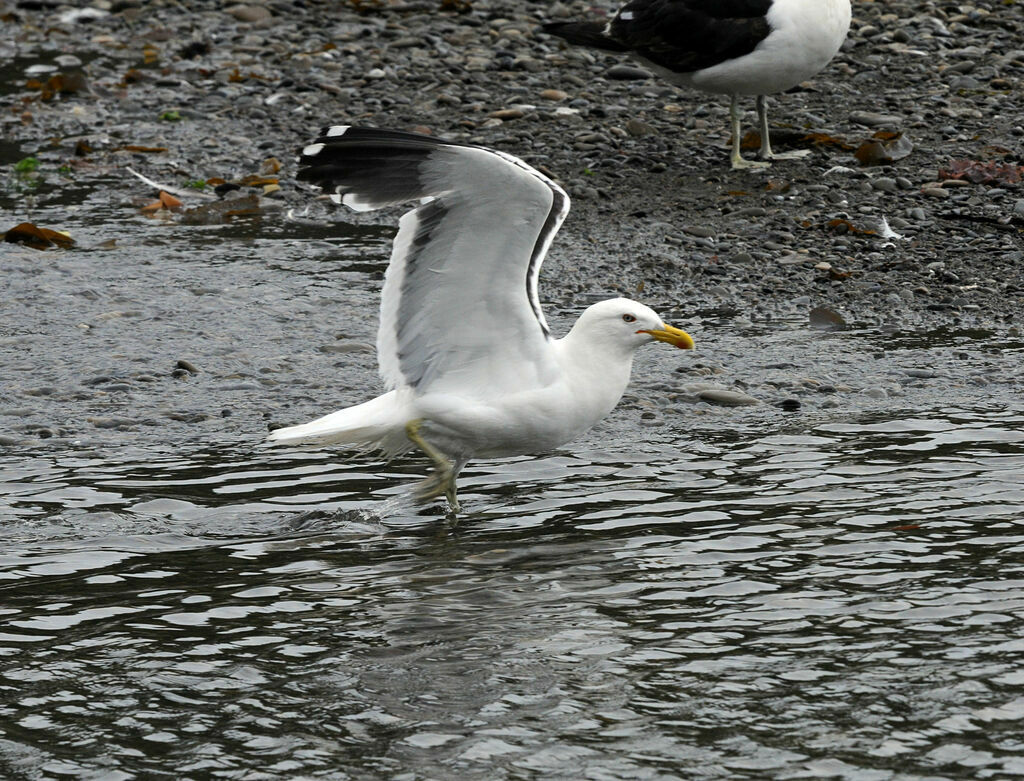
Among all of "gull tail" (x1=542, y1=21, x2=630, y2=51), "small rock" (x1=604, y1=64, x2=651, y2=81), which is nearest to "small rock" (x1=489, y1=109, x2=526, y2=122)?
"gull tail" (x1=542, y1=21, x2=630, y2=51)

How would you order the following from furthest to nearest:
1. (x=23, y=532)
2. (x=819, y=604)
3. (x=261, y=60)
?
1. (x=261, y=60)
2. (x=23, y=532)
3. (x=819, y=604)

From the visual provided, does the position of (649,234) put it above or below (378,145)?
below

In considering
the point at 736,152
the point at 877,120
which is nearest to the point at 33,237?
the point at 736,152

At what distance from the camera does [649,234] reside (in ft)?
34.2

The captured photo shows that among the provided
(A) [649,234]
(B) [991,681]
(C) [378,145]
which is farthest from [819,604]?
(A) [649,234]

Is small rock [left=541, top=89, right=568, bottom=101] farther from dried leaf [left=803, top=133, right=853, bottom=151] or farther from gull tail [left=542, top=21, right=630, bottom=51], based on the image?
dried leaf [left=803, top=133, right=853, bottom=151]

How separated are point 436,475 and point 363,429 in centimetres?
41

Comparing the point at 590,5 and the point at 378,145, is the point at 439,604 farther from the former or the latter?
the point at 590,5

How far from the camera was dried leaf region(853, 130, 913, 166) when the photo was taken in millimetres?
11273

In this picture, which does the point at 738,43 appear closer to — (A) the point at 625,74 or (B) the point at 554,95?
(B) the point at 554,95

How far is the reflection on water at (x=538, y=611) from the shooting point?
458 cm

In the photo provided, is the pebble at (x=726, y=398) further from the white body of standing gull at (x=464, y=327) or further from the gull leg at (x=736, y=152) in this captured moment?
the gull leg at (x=736, y=152)

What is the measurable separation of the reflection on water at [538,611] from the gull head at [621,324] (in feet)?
2.28

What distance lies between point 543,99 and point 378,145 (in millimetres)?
7041
